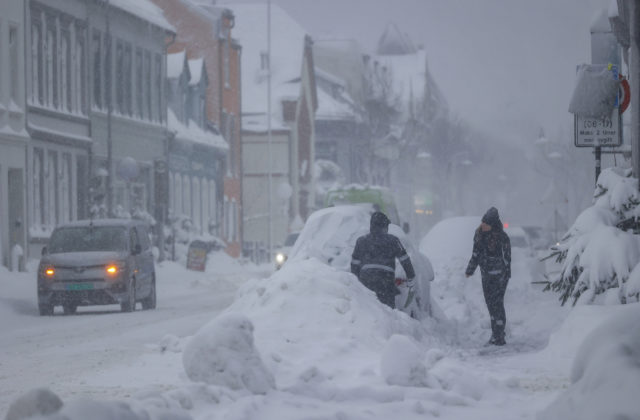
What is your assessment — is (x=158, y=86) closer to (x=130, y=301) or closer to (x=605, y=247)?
(x=130, y=301)

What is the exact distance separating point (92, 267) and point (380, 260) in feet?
34.0

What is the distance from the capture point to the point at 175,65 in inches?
2152

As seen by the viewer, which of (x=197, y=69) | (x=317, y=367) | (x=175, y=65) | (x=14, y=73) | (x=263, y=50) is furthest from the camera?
(x=263, y=50)

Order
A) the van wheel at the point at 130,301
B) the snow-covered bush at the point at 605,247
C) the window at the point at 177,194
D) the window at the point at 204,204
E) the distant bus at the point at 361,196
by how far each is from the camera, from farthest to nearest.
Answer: the window at the point at 204,204, the window at the point at 177,194, the distant bus at the point at 361,196, the van wheel at the point at 130,301, the snow-covered bush at the point at 605,247

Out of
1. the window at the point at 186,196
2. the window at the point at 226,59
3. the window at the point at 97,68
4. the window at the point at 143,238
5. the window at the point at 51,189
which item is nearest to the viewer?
the window at the point at 143,238

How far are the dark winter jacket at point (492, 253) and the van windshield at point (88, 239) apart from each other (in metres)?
9.73

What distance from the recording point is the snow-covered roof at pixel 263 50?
7362 cm

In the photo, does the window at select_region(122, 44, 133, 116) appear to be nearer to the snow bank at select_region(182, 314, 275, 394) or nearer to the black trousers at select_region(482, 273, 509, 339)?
the black trousers at select_region(482, 273, 509, 339)

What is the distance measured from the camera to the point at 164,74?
51.3m

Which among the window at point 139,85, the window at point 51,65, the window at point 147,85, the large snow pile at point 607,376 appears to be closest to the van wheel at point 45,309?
the window at point 51,65

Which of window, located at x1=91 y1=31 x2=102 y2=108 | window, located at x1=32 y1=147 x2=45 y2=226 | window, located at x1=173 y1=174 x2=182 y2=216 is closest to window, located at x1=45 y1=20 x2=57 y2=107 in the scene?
window, located at x1=32 y1=147 x2=45 y2=226

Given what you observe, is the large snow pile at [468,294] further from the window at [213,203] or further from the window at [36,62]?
the window at [213,203]

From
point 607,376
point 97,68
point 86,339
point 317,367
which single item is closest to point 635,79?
point 86,339

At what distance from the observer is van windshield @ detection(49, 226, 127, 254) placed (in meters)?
25.6
